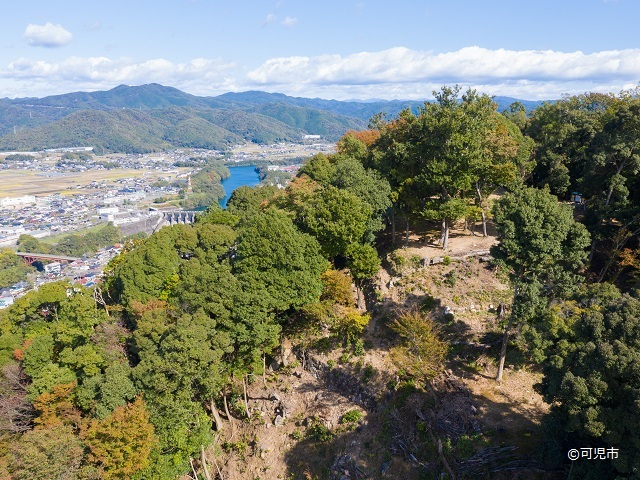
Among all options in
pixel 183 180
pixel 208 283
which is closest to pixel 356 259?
pixel 208 283

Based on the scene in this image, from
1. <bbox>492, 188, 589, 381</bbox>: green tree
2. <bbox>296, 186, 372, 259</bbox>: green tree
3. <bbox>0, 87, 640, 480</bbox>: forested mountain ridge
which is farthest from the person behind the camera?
<bbox>296, 186, 372, 259</bbox>: green tree

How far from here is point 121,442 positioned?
16953mm

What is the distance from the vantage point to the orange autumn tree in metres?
16.9

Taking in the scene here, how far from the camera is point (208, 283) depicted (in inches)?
881

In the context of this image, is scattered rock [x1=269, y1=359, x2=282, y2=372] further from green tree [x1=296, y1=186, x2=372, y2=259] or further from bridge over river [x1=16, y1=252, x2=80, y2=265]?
bridge over river [x1=16, y1=252, x2=80, y2=265]

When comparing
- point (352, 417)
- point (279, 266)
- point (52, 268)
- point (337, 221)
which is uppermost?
point (337, 221)

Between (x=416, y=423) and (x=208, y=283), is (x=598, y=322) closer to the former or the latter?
(x=416, y=423)

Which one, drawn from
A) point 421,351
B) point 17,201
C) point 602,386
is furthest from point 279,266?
point 17,201

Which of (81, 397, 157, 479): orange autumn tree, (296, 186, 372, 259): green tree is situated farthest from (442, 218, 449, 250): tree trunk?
(81, 397, 157, 479): orange autumn tree

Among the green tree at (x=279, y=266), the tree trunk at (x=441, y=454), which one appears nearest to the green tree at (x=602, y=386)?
the tree trunk at (x=441, y=454)

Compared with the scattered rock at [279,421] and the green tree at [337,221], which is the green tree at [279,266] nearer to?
the green tree at [337,221]

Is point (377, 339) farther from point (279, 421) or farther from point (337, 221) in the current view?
point (337, 221)

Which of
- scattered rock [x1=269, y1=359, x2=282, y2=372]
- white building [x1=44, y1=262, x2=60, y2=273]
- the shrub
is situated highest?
scattered rock [x1=269, y1=359, x2=282, y2=372]

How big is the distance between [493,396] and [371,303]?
9.51 metres
